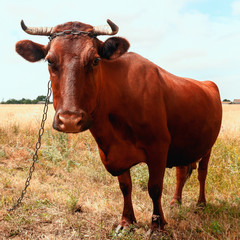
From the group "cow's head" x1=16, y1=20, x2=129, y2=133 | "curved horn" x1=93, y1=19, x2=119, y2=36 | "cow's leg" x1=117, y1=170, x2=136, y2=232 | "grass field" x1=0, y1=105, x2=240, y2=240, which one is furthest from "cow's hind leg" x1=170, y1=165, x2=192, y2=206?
"curved horn" x1=93, y1=19, x2=119, y2=36

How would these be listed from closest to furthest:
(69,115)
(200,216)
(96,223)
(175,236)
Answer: (69,115), (175,236), (96,223), (200,216)

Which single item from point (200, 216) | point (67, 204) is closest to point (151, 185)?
point (200, 216)

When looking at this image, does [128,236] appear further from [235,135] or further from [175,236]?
[235,135]

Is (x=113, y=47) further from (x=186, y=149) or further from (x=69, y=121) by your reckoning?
(x=186, y=149)

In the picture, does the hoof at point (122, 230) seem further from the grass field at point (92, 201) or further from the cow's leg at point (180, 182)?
the cow's leg at point (180, 182)

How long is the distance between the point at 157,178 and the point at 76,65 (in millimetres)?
1640

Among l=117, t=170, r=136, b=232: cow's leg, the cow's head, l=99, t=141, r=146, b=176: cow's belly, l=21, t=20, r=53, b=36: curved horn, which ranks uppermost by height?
l=21, t=20, r=53, b=36: curved horn

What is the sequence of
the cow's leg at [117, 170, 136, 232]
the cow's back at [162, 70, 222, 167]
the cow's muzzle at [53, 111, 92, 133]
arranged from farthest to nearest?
the cow's leg at [117, 170, 136, 232]
the cow's back at [162, 70, 222, 167]
the cow's muzzle at [53, 111, 92, 133]

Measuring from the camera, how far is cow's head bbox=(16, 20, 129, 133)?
2.55 m

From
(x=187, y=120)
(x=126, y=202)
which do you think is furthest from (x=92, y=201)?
(x=187, y=120)

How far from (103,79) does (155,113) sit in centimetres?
71

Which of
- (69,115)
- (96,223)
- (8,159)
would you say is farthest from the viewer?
(8,159)

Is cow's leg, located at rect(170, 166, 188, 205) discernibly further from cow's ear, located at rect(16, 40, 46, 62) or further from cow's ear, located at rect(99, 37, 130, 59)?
cow's ear, located at rect(16, 40, 46, 62)

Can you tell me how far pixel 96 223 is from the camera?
3.85m
